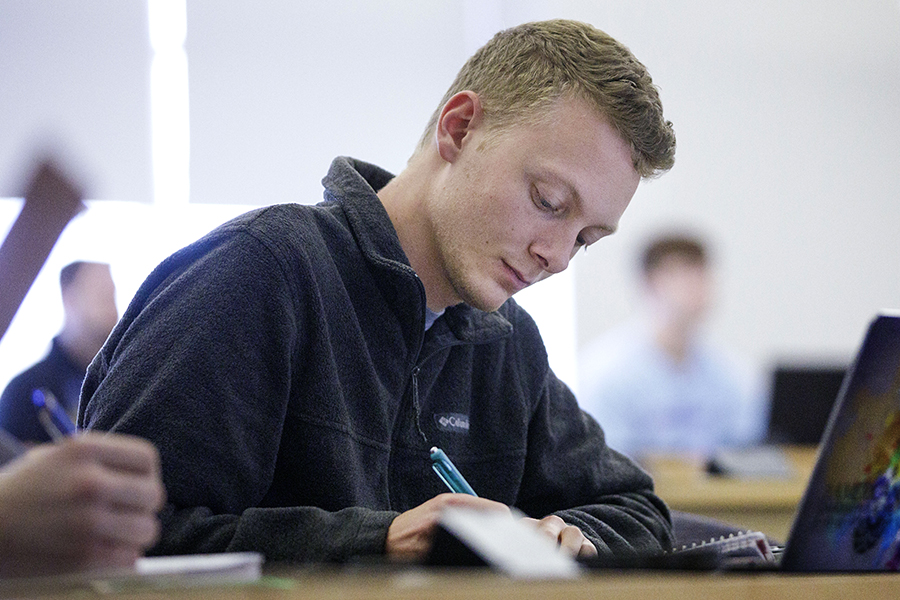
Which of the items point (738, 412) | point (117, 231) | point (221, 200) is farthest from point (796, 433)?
point (117, 231)

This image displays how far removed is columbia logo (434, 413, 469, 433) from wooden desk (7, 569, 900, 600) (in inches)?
26.8

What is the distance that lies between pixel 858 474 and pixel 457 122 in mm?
706

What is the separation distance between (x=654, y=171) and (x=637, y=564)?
76cm

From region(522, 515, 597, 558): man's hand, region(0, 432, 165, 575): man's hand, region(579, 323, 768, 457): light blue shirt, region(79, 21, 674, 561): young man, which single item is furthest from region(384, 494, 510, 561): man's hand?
region(579, 323, 768, 457): light blue shirt

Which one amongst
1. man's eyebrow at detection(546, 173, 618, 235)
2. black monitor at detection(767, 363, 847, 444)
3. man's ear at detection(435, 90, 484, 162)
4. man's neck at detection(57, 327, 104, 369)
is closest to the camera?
man's eyebrow at detection(546, 173, 618, 235)

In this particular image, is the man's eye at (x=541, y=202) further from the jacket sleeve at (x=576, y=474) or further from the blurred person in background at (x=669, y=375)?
the blurred person in background at (x=669, y=375)

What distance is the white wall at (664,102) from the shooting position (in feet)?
→ 11.7

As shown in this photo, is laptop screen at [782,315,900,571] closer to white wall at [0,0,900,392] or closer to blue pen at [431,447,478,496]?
blue pen at [431,447,478,496]

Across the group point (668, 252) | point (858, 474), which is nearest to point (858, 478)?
point (858, 474)

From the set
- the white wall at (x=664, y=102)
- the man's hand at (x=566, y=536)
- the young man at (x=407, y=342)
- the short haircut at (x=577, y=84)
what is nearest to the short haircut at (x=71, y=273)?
the white wall at (x=664, y=102)

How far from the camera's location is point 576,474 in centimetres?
133

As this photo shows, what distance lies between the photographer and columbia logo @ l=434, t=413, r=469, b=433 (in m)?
1.24

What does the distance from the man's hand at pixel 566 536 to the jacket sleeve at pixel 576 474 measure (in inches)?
7.2

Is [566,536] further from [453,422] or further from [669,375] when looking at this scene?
[669,375]
